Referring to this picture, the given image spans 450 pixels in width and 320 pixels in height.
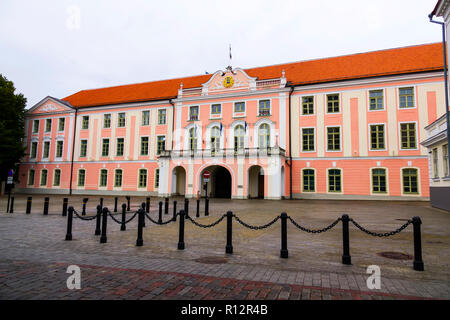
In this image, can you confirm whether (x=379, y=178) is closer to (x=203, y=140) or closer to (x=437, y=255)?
(x=203, y=140)

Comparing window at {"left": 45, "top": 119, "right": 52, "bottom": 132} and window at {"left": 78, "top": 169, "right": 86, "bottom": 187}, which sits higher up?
window at {"left": 45, "top": 119, "right": 52, "bottom": 132}

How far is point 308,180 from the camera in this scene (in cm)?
2838

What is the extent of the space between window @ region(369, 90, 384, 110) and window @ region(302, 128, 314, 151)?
5.71m

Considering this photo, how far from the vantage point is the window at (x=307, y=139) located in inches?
1130

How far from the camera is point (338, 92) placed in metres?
28.1

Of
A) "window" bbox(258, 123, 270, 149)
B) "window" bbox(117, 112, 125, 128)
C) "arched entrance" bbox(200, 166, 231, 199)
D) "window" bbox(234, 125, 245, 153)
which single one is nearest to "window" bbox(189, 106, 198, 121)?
"window" bbox(234, 125, 245, 153)

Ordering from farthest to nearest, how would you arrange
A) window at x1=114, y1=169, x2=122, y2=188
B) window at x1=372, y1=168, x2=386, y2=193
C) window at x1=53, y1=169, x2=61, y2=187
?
1. window at x1=53, y1=169, x2=61, y2=187
2. window at x1=114, y1=169, x2=122, y2=188
3. window at x1=372, y1=168, x2=386, y2=193

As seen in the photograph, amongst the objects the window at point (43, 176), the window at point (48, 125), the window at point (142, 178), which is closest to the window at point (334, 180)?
the window at point (142, 178)

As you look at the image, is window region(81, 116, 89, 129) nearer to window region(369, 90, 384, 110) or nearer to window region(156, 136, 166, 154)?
window region(156, 136, 166, 154)

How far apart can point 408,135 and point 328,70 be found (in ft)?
33.6

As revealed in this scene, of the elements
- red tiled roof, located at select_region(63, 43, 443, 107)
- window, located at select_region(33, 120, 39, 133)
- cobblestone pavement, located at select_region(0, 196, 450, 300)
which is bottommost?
cobblestone pavement, located at select_region(0, 196, 450, 300)

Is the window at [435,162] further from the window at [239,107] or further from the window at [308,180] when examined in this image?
the window at [239,107]

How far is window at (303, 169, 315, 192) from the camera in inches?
1111
